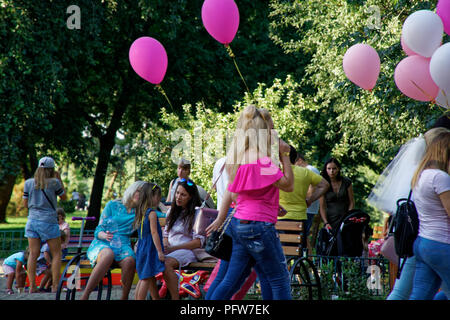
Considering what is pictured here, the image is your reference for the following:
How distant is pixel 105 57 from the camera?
1803cm

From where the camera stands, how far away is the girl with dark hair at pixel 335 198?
28.7ft

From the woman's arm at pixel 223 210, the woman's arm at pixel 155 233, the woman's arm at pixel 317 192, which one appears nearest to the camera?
the woman's arm at pixel 223 210

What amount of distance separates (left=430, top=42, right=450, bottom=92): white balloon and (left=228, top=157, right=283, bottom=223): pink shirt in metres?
2.87

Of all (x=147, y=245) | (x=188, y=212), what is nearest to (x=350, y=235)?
(x=188, y=212)

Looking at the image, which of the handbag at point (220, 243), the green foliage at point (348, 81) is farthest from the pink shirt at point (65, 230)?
the green foliage at point (348, 81)

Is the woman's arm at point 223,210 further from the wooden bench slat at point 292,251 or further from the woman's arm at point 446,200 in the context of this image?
the wooden bench slat at point 292,251

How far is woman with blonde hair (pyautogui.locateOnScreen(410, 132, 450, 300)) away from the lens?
4.23 m

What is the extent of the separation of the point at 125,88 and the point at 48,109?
5560 mm

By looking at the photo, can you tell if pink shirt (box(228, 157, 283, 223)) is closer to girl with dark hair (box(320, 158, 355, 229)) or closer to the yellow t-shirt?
the yellow t-shirt

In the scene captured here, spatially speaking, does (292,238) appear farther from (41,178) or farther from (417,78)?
(41,178)

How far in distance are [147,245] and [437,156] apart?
9.98ft

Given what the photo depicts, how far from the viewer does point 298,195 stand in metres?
7.31

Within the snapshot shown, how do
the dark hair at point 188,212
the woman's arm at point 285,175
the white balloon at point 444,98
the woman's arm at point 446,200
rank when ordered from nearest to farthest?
the woman's arm at point 446,200 < the woman's arm at point 285,175 < the dark hair at point 188,212 < the white balloon at point 444,98

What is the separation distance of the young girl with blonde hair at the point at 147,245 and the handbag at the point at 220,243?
1.30 metres
